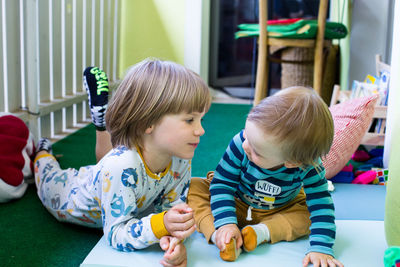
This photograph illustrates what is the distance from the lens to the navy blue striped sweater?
0.93m

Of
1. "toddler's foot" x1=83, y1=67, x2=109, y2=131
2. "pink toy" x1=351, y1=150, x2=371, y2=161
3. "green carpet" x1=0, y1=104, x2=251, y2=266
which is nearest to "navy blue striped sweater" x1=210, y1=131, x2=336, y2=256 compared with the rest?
"green carpet" x1=0, y1=104, x2=251, y2=266

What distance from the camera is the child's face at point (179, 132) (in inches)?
36.5

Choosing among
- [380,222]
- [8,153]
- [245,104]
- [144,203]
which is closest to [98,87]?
[8,153]

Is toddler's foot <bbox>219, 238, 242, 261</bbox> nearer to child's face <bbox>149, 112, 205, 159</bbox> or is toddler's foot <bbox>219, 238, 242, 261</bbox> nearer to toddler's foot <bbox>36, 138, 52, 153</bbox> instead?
child's face <bbox>149, 112, 205, 159</bbox>

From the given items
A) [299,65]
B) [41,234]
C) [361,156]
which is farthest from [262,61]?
[41,234]

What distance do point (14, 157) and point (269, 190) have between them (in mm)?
822

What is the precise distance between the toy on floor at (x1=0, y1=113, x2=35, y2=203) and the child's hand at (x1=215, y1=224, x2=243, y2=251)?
72 centimetres

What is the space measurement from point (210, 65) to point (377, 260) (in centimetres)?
292

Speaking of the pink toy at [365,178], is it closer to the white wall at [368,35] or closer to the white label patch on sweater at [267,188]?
the white label patch on sweater at [267,188]

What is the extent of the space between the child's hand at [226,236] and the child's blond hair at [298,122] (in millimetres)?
187

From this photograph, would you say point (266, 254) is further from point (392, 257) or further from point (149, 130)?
point (149, 130)

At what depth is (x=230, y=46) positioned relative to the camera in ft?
12.1

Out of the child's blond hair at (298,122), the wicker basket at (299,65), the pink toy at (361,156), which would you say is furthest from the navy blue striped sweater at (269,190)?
the wicker basket at (299,65)

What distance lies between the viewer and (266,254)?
3.04 ft
